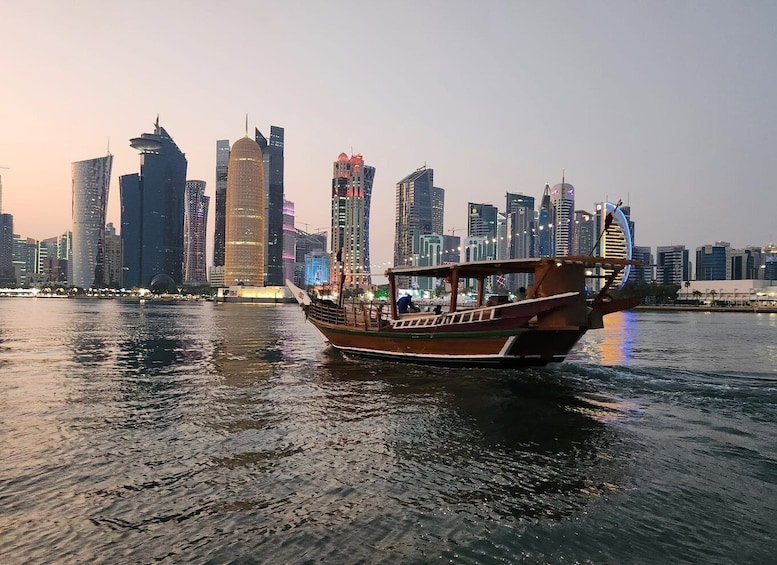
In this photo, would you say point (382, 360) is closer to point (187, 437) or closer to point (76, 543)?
point (187, 437)

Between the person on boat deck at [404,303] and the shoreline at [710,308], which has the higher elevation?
the person on boat deck at [404,303]

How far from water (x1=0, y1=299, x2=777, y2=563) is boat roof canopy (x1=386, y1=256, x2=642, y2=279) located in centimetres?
430

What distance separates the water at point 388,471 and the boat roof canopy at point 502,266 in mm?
4297

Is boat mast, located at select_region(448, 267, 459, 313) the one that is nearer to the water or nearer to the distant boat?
the distant boat

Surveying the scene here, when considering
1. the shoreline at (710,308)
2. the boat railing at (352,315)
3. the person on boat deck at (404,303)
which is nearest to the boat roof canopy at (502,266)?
the person on boat deck at (404,303)

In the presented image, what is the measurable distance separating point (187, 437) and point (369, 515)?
561cm

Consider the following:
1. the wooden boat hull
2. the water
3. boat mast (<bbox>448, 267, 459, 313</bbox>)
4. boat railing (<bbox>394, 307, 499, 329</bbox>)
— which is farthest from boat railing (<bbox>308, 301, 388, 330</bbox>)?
the water

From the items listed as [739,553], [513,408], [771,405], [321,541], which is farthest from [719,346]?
[321,541]

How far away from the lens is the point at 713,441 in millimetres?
10750

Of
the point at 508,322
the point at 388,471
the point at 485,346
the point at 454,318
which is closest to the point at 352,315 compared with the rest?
the point at 454,318

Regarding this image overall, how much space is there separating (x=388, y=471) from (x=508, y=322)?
10386 mm

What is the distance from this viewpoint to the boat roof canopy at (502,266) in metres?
17.3

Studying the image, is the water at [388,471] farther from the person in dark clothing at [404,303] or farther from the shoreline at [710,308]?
the shoreline at [710,308]

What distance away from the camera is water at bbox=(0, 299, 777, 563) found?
6168 mm
